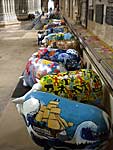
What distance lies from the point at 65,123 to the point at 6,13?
16056 mm

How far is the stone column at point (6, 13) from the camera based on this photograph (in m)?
16.0

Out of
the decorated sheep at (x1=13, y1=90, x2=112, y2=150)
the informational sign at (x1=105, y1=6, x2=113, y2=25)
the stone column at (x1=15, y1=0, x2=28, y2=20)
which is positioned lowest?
the decorated sheep at (x1=13, y1=90, x2=112, y2=150)

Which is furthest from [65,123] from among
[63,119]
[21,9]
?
[21,9]

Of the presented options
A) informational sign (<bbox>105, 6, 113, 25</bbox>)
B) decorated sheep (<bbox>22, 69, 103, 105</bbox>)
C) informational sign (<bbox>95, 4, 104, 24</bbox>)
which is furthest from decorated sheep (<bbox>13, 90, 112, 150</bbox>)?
informational sign (<bbox>95, 4, 104, 24</bbox>)

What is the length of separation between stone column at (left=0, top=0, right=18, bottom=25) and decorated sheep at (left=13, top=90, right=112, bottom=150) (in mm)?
14657

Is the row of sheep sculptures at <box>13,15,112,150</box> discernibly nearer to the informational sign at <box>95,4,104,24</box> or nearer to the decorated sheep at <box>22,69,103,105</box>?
the decorated sheep at <box>22,69,103,105</box>

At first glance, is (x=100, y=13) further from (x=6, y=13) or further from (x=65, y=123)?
(x=6, y=13)

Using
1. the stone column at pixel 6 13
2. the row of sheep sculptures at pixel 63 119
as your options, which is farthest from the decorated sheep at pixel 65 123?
the stone column at pixel 6 13

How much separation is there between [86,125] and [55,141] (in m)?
0.22

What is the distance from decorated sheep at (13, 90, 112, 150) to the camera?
5.05 feet

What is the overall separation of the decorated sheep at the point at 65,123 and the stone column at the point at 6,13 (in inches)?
577

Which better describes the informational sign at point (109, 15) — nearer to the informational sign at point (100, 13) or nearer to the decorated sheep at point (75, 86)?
the informational sign at point (100, 13)

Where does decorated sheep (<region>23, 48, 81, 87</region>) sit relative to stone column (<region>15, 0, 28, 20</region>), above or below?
below

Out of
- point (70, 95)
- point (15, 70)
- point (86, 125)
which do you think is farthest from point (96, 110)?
point (15, 70)
